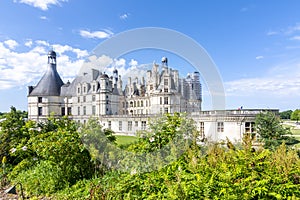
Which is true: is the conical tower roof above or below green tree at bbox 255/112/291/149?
above

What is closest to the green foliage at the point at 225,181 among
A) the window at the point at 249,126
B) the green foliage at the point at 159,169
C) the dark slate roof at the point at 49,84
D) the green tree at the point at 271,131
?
the green foliage at the point at 159,169

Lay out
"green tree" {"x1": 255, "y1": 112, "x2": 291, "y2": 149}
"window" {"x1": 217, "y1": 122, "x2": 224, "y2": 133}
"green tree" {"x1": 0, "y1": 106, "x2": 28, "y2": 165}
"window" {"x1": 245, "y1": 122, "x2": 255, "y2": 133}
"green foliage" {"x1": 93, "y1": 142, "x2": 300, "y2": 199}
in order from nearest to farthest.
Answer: "green foliage" {"x1": 93, "y1": 142, "x2": 300, "y2": 199} < "green tree" {"x1": 0, "y1": 106, "x2": 28, "y2": 165} < "green tree" {"x1": 255, "y1": 112, "x2": 291, "y2": 149} < "window" {"x1": 245, "y1": 122, "x2": 255, "y2": 133} < "window" {"x1": 217, "y1": 122, "x2": 224, "y2": 133}

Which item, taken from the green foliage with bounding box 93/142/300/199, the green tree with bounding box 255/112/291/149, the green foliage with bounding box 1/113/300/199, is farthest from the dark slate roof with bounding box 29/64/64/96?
the green foliage with bounding box 93/142/300/199

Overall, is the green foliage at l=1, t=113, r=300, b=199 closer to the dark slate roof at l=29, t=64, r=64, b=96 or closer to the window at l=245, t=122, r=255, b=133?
the window at l=245, t=122, r=255, b=133

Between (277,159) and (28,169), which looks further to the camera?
(28,169)

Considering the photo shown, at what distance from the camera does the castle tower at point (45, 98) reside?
139 ft

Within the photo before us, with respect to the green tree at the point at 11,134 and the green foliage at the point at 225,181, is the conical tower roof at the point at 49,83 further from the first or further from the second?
the green foliage at the point at 225,181

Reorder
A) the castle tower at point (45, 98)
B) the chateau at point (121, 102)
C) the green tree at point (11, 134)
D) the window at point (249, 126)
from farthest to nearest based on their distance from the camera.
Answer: the castle tower at point (45, 98) → the window at point (249, 126) → the chateau at point (121, 102) → the green tree at point (11, 134)

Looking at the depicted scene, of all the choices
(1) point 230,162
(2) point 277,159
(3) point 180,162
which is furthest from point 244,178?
(3) point 180,162

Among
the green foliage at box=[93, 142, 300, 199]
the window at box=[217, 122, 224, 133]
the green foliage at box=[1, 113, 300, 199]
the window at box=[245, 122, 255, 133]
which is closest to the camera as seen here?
the green foliage at box=[93, 142, 300, 199]

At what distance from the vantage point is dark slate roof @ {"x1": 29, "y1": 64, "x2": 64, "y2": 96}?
4275 centimetres

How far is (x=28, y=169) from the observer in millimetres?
6277

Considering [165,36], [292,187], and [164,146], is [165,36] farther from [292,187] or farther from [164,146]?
[292,187]

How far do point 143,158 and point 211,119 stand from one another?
1695 cm
